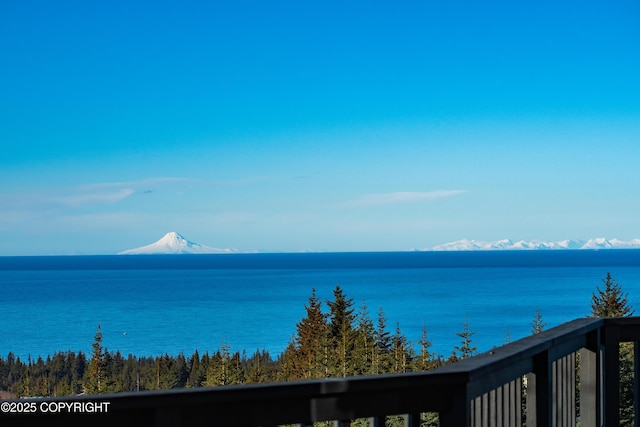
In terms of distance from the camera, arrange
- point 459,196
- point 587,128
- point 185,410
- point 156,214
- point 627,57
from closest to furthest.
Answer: point 185,410 → point 627,57 → point 587,128 → point 459,196 → point 156,214

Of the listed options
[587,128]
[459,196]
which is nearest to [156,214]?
[459,196]

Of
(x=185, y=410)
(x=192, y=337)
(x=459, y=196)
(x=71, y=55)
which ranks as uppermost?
(x=71, y=55)

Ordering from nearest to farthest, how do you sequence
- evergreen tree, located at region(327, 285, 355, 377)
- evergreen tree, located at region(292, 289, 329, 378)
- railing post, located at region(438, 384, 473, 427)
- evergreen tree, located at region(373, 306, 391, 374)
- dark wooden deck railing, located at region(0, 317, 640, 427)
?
dark wooden deck railing, located at region(0, 317, 640, 427) < railing post, located at region(438, 384, 473, 427) < evergreen tree, located at region(373, 306, 391, 374) < evergreen tree, located at region(327, 285, 355, 377) < evergreen tree, located at region(292, 289, 329, 378)

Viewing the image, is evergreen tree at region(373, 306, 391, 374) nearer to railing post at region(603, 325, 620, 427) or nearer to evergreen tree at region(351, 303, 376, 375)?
evergreen tree at region(351, 303, 376, 375)

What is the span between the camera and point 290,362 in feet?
142

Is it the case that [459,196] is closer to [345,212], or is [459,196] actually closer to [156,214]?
[345,212]

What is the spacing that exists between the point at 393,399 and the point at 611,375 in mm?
1818

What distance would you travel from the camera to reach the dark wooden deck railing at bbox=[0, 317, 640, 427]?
4.72 ft

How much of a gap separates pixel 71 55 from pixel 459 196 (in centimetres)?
6983

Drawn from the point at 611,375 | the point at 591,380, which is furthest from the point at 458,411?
the point at 611,375

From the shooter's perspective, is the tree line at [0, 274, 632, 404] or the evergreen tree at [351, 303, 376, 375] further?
the tree line at [0, 274, 632, 404]

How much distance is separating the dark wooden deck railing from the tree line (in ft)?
79.6

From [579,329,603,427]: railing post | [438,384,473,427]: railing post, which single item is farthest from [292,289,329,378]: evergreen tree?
[438,384,473,427]: railing post

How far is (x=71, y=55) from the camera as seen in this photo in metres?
72.7
